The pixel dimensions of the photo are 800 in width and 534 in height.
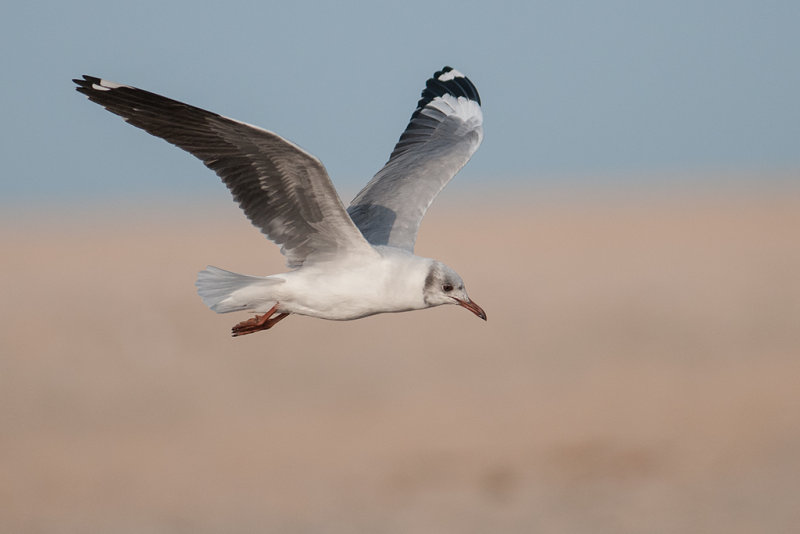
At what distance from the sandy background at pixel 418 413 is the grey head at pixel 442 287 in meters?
8.86

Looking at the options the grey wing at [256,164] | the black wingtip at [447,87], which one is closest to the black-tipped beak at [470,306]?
the grey wing at [256,164]


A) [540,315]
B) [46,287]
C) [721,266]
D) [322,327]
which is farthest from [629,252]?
[46,287]

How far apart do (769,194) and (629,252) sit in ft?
65.6

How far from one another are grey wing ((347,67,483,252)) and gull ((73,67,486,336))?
100 millimetres

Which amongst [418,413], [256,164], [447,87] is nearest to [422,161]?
[447,87]

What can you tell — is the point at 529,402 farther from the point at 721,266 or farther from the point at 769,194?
the point at 769,194

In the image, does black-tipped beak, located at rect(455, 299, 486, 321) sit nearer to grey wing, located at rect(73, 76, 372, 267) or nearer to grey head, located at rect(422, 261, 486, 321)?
grey head, located at rect(422, 261, 486, 321)

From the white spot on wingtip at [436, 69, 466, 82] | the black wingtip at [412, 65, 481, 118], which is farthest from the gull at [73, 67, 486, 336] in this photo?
the white spot on wingtip at [436, 69, 466, 82]

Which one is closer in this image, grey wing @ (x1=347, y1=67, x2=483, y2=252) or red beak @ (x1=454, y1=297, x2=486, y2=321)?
red beak @ (x1=454, y1=297, x2=486, y2=321)

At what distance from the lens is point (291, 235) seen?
7.65m

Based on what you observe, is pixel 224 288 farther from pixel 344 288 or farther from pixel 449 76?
pixel 449 76

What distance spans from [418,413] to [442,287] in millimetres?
10738

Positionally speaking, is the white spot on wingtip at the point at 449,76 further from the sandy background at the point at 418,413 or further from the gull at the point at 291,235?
the sandy background at the point at 418,413

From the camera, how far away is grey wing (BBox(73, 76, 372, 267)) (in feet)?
22.8
